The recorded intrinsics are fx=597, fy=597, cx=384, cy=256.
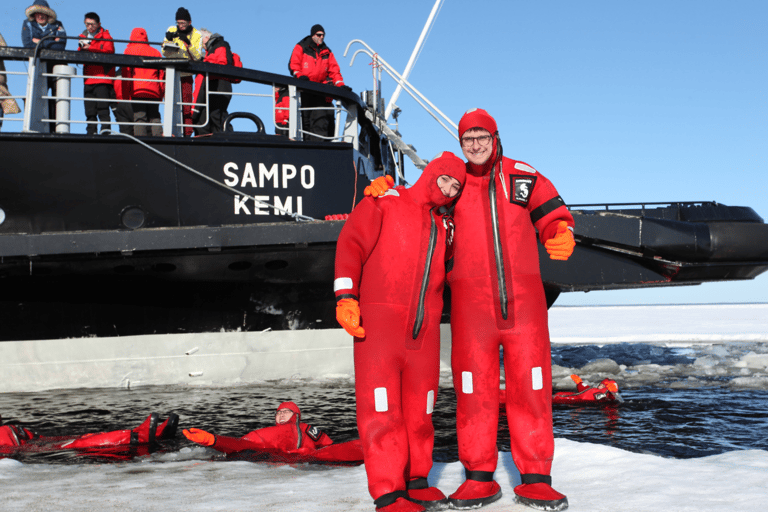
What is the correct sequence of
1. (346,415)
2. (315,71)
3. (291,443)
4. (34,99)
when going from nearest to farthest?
(291,443)
(346,415)
(34,99)
(315,71)

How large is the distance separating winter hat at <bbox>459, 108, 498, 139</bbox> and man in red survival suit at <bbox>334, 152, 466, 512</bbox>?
0.55 feet

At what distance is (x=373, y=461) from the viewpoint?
2.46 metres

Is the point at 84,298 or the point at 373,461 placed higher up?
the point at 84,298

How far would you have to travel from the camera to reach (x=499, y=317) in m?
2.61

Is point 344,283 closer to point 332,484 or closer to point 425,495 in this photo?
point 425,495

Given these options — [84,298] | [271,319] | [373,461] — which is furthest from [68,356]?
[373,461]

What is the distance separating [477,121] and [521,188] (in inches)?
14.5

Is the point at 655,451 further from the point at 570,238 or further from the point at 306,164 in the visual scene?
the point at 306,164

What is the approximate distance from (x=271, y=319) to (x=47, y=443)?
2593 mm

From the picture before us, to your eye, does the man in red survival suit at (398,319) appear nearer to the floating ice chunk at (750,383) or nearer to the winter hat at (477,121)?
the winter hat at (477,121)

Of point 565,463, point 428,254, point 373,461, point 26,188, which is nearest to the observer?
point 373,461

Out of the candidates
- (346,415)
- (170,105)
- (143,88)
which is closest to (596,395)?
(346,415)

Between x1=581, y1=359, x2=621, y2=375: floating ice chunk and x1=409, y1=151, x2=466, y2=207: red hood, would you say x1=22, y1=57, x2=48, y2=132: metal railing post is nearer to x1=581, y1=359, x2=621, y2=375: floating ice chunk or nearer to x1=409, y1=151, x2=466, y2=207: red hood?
x1=409, y1=151, x2=466, y2=207: red hood

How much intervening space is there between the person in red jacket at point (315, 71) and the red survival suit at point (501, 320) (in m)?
4.10
